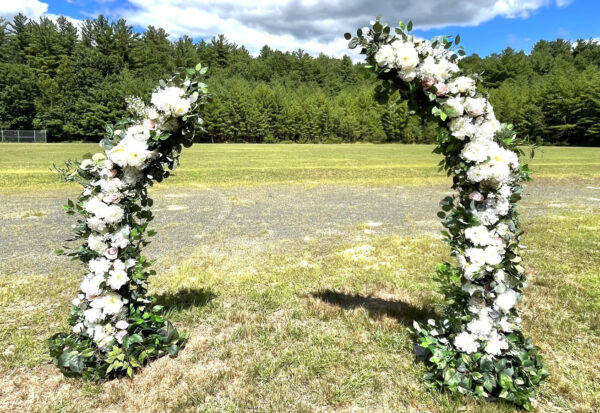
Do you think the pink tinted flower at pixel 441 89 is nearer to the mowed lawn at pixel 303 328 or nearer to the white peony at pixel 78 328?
the mowed lawn at pixel 303 328

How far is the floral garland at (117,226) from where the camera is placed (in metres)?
2.88

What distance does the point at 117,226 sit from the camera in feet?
9.79

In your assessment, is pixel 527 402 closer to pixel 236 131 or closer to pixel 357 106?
pixel 236 131

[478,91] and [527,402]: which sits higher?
[478,91]

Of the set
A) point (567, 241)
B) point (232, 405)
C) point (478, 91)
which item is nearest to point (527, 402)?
point (232, 405)

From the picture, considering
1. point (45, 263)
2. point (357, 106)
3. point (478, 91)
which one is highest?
point (357, 106)

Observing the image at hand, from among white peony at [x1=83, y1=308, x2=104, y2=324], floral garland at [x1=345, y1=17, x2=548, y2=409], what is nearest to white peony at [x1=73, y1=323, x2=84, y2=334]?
white peony at [x1=83, y1=308, x2=104, y2=324]

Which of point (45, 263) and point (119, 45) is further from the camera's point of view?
point (119, 45)

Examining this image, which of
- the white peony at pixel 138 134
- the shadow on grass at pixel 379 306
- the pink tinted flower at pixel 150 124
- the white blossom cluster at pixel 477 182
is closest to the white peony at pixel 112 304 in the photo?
the white peony at pixel 138 134

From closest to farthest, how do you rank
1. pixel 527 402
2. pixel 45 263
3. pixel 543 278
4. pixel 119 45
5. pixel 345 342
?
1. pixel 527 402
2. pixel 345 342
3. pixel 543 278
4. pixel 45 263
5. pixel 119 45

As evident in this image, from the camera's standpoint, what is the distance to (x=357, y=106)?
67.6 meters

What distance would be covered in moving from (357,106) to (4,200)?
62315mm

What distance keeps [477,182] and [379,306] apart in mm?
2066

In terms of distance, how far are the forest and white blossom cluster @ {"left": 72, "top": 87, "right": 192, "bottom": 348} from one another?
154ft
